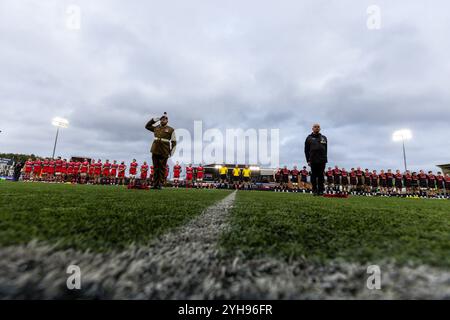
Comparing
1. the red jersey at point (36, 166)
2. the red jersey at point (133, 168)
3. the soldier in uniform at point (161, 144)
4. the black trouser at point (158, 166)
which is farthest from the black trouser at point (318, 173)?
the red jersey at point (36, 166)

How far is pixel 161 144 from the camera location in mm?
6918

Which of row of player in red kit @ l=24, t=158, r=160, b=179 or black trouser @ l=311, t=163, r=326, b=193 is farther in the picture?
row of player in red kit @ l=24, t=158, r=160, b=179

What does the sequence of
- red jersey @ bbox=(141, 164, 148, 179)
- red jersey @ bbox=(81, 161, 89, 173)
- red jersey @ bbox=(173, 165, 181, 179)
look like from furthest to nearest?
red jersey @ bbox=(173, 165, 181, 179), red jersey @ bbox=(141, 164, 148, 179), red jersey @ bbox=(81, 161, 89, 173)

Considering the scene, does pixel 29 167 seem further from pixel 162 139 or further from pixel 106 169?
pixel 162 139

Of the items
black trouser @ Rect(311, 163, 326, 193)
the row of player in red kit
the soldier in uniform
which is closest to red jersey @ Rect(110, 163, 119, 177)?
the row of player in red kit

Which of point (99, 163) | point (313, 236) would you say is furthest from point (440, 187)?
point (99, 163)

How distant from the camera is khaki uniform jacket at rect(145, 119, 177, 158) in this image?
22.4 feet

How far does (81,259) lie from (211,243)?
0.52 metres

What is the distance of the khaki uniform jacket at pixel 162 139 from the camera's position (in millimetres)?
6840

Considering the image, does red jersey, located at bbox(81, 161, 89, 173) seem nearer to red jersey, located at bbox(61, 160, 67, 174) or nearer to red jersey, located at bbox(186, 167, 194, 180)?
red jersey, located at bbox(61, 160, 67, 174)

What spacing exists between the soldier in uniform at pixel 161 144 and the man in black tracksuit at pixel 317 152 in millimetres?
4122

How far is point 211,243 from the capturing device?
3.55 feet

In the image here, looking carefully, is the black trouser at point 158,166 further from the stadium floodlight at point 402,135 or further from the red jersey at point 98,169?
the stadium floodlight at point 402,135
